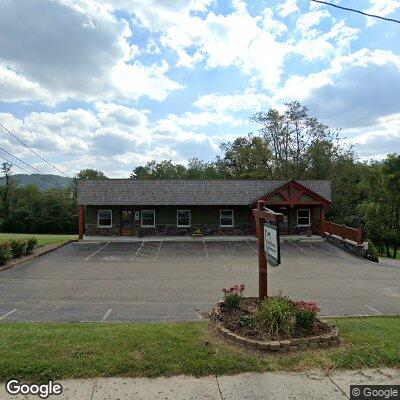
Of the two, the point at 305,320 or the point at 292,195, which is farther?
the point at 292,195

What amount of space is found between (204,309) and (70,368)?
6.36 metres

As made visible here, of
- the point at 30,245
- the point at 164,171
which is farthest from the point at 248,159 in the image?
the point at 30,245

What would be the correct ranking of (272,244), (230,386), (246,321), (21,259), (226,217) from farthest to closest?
(226,217) < (21,259) < (272,244) < (246,321) < (230,386)

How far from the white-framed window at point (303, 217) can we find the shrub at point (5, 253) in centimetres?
2127

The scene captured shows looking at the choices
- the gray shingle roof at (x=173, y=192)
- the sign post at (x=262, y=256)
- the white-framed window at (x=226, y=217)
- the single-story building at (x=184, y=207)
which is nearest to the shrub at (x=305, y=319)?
the sign post at (x=262, y=256)

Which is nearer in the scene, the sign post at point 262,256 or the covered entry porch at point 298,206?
the sign post at point 262,256

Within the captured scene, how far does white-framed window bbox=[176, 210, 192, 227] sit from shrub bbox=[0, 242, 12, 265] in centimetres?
1428

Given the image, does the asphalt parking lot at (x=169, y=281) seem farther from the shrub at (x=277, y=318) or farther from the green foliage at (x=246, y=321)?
the shrub at (x=277, y=318)

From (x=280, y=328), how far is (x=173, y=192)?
25.1 metres

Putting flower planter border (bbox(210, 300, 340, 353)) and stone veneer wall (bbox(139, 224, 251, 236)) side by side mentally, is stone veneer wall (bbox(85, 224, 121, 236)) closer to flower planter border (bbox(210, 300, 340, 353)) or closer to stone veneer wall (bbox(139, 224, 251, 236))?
stone veneer wall (bbox(139, 224, 251, 236))

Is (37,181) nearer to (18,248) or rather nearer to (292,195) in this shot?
(18,248)

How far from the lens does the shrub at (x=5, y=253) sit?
1955 centimetres

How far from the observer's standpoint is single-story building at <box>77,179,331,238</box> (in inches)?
1224

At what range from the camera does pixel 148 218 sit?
105 ft
